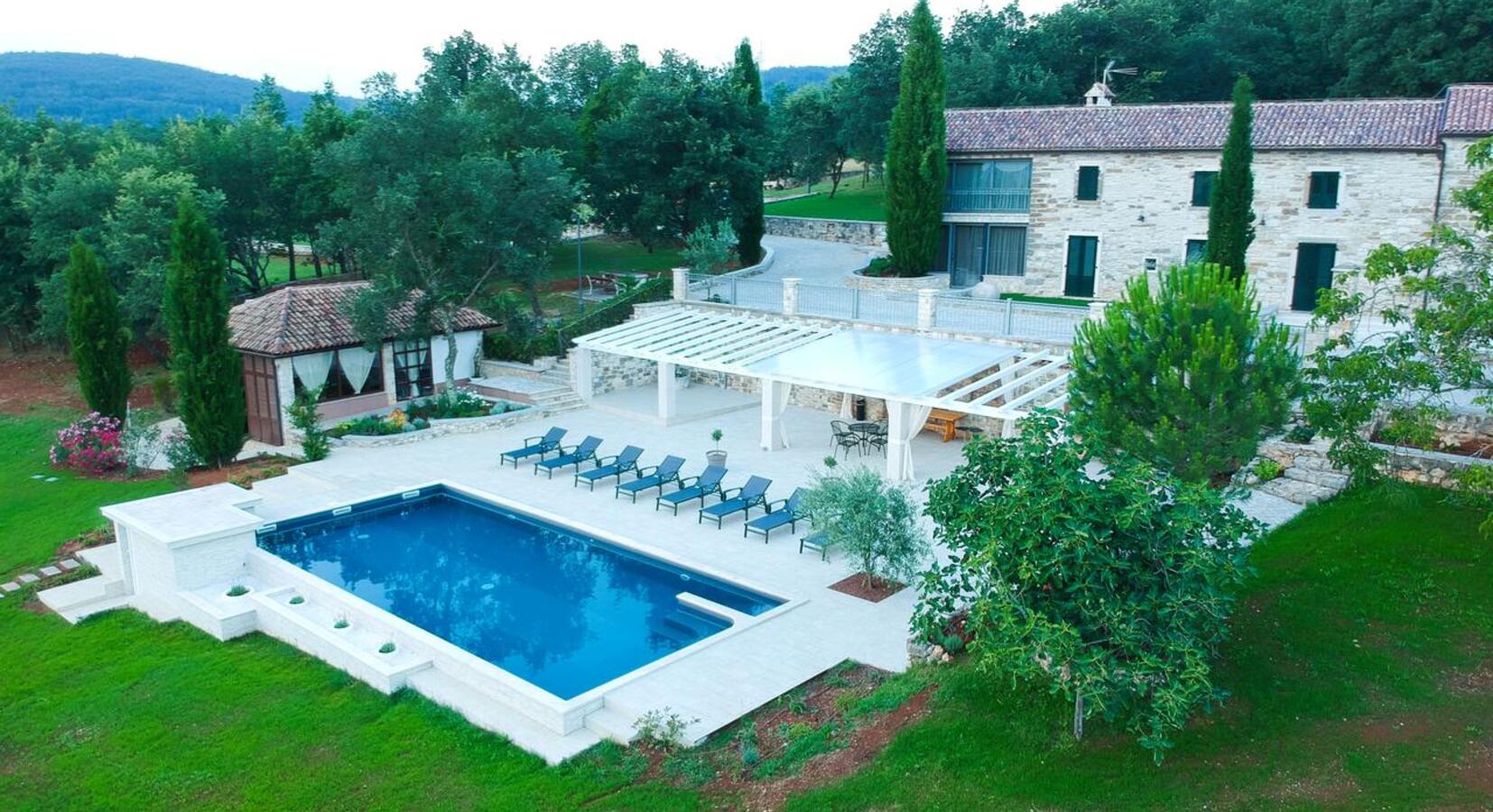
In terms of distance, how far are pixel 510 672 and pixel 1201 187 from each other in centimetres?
2434

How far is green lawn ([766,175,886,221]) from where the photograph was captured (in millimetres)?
49188

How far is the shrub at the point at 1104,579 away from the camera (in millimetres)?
8164

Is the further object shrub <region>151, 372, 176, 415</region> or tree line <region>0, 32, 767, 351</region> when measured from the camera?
shrub <region>151, 372, 176, 415</region>

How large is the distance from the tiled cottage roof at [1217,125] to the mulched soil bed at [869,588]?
19.8m

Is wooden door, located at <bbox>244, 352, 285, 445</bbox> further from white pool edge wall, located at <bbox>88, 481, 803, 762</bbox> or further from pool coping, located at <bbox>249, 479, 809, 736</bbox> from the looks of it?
pool coping, located at <bbox>249, 479, 809, 736</bbox>

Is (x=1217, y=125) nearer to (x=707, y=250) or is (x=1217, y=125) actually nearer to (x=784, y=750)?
(x=707, y=250)

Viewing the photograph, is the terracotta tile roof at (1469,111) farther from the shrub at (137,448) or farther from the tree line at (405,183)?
the shrub at (137,448)

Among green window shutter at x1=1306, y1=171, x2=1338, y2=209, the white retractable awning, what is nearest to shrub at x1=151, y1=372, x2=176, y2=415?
the white retractable awning

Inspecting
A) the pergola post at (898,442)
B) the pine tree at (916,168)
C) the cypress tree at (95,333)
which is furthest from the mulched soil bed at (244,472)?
the pine tree at (916,168)

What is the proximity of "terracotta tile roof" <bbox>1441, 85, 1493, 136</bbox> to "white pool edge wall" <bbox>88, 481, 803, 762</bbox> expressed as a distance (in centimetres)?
2183

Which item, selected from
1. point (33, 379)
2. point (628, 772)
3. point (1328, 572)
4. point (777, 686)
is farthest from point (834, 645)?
point (33, 379)

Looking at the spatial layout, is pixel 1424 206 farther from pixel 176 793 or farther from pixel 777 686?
pixel 176 793

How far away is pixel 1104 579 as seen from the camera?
8383 millimetres

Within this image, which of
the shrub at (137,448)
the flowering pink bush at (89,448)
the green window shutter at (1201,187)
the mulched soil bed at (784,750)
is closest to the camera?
the mulched soil bed at (784,750)
